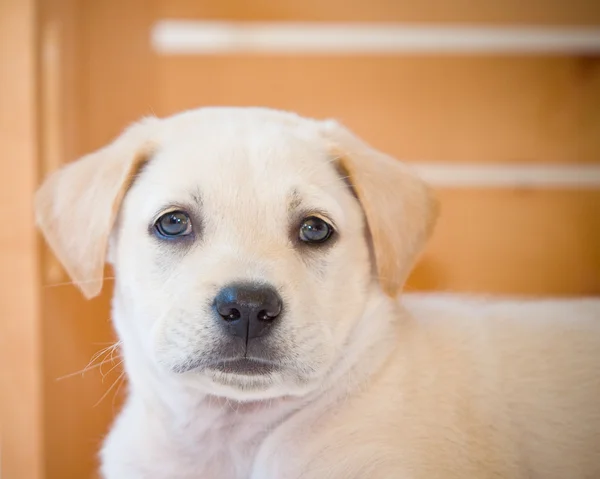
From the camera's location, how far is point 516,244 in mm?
1732

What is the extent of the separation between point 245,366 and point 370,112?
831mm

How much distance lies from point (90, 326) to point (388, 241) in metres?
0.82

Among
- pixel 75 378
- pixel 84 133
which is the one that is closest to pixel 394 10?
pixel 84 133

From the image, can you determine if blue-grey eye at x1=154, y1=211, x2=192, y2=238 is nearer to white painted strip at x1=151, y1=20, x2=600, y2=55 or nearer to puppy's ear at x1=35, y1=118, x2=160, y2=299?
puppy's ear at x1=35, y1=118, x2=160, y2=299

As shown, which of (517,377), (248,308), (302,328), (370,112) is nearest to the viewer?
(248,308)

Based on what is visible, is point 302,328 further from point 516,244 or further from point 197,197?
point 516,244

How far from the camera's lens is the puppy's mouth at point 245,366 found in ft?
4.34

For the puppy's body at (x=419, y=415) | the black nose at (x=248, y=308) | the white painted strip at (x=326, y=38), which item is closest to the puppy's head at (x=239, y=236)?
the black nose at (x=248, y=308)

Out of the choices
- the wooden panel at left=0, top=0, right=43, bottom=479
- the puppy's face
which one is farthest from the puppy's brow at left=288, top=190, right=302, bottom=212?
the wooden panel at left=0, top=0, right=43, bottom=479

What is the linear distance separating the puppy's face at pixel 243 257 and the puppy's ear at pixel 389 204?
5 cm

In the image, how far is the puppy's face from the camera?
51.4 inches

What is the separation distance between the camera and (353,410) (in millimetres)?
1503

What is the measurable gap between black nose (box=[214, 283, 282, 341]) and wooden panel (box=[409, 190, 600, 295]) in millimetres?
627

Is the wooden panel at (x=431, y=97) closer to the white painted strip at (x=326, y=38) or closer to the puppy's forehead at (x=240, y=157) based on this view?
the white painted strip at (x=326, y=38)
